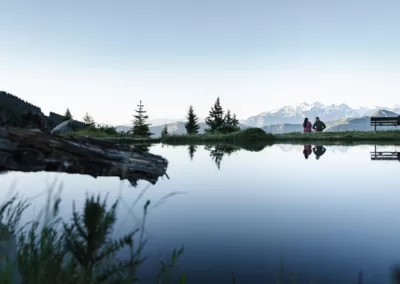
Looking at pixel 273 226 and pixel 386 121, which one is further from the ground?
pixel 386 121

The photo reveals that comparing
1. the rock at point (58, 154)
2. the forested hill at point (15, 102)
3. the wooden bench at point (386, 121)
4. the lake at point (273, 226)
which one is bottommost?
the lake at point (273, 226)

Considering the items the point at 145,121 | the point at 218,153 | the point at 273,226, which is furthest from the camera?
the point at 145,121

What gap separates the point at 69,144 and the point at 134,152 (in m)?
0.70

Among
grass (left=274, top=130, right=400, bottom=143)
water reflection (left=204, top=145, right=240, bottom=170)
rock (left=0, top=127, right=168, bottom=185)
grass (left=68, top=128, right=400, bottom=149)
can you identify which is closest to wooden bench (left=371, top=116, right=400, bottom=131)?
grass (left=68, top=128, right=400, bottom=149)

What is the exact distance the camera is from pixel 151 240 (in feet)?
17.6

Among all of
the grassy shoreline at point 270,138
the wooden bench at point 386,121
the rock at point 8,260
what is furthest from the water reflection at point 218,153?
the wooden bench at point 386,121

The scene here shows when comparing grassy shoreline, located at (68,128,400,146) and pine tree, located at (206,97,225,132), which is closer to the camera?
grassy shoreline, located at (68,128,400,146)

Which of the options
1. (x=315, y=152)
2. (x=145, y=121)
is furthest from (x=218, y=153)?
(x=145, y=121)

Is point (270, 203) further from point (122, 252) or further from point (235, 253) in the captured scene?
point (122, 252)

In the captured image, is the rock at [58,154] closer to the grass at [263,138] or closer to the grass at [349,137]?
the grass at [263,138]

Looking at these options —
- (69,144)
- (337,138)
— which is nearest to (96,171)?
(69,144)

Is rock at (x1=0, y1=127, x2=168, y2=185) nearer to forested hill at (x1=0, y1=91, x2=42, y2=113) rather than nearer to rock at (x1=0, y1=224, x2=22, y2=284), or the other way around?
rock at (x1=0, y1=224, x2=22, y2=284)

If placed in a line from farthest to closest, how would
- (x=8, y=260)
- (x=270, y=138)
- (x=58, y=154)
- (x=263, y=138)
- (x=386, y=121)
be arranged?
(x=386, y=121) → (x=270, y=138) → (x=263, y=138) → (x=58, y=154) → (x=8, y=260)

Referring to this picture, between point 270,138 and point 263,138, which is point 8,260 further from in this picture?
point 270,138
